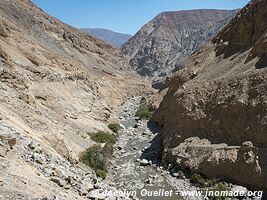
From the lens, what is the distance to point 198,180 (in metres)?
18.8

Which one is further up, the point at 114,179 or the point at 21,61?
the point at 21,61

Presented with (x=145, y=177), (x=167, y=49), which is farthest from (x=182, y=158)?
(x=167, y=49)

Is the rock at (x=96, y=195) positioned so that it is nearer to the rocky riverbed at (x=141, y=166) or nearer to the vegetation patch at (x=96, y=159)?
the rocky riverbed at (x=141, y=166)

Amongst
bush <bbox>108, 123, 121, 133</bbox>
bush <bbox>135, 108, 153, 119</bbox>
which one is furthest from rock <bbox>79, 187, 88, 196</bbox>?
bush <bbox>135, 108, 153, 119</bbox>

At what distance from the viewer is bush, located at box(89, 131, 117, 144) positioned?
26069 mm

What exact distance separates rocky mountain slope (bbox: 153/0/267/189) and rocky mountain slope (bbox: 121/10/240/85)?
100062 millimetres

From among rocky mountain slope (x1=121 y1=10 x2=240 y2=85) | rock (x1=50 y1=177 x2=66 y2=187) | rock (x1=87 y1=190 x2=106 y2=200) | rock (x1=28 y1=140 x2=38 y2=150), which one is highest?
rocky mountain slope (x1=121 y1=10 x2=240 y2=85)

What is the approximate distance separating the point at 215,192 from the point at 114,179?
5.83m

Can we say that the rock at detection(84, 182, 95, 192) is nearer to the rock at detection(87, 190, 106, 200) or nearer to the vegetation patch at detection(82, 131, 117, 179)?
the rock at detection(87, 190, 106, 200)

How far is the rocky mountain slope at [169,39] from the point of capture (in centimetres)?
14334

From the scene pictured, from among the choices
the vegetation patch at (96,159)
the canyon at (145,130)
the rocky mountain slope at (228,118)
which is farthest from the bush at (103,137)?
the rocky mountain slope at (228,118)

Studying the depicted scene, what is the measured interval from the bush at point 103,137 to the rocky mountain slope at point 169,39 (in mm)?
99394

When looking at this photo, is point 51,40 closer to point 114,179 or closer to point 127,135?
point 127,135

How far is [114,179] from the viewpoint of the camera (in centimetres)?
2053
